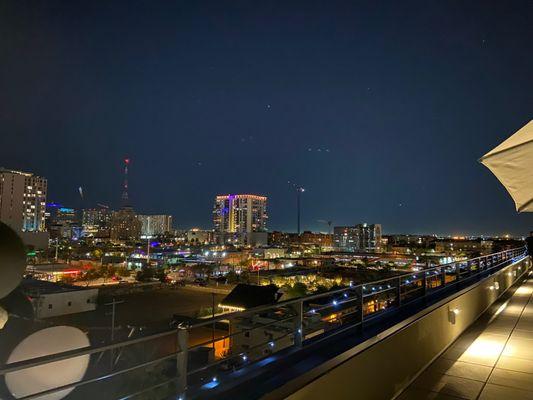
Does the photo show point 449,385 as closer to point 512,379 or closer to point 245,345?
point 512,379

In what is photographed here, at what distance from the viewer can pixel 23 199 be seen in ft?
341

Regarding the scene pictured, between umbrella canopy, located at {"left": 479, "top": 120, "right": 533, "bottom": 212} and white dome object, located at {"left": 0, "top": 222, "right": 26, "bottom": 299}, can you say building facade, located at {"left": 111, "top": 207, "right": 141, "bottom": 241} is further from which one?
umbrella canopy, located at {"left": 479, "top": 120, "right": 533, "bottom": 212}

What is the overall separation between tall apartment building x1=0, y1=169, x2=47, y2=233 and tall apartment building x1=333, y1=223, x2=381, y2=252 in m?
124

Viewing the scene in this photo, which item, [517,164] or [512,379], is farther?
[512,379]

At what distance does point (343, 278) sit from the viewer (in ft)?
132

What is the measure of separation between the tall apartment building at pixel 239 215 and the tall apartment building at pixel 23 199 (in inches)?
3128

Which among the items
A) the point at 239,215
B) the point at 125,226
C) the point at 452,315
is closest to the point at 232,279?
the point at 452,315

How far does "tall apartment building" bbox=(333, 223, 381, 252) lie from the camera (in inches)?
6516

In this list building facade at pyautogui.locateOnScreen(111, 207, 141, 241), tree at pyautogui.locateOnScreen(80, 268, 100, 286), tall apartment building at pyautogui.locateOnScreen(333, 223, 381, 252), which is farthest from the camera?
building facade at pyautogui.locateOnScreen(111, 207, 141, 241)

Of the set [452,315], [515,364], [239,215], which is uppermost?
[239,215]

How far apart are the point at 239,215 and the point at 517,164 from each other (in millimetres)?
173009

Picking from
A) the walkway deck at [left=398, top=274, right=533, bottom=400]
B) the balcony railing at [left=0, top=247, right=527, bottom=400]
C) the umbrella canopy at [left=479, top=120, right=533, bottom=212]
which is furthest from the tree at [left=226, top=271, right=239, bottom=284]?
the umbrella canopy at [left=479, top=120, right=533, bottom=212]

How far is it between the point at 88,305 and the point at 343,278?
85.4ft

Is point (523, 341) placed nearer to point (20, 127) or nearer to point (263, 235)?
point (20, 127)
